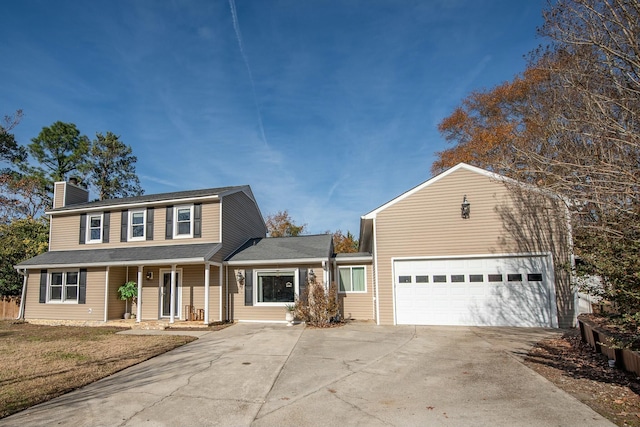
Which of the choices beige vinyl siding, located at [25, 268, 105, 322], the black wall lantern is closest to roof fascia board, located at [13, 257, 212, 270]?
beige vinyl siding, located at [25, 268, 105, 322]

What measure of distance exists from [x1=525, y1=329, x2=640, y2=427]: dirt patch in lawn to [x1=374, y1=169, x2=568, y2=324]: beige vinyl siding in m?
4.07

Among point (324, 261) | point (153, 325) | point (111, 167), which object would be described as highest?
point (111, 167)

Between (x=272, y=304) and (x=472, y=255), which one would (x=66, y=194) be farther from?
(x=472, y=255)

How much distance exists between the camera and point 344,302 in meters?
14.7

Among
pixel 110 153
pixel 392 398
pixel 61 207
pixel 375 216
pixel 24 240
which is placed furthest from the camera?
pixel 110 153

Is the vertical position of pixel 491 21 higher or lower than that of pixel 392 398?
higher

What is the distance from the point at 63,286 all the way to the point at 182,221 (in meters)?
6.07

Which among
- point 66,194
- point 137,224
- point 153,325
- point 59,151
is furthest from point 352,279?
point 59,151

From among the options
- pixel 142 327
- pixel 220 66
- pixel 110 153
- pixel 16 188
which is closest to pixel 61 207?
pixel 142 327

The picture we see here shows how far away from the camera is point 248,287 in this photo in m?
14.5

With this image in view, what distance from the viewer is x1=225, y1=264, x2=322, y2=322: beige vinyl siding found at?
14148 mm

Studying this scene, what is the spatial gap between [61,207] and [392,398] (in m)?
18.9

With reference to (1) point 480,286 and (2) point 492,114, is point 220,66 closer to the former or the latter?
(1) point 480,286

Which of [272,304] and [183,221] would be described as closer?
[272,304]
